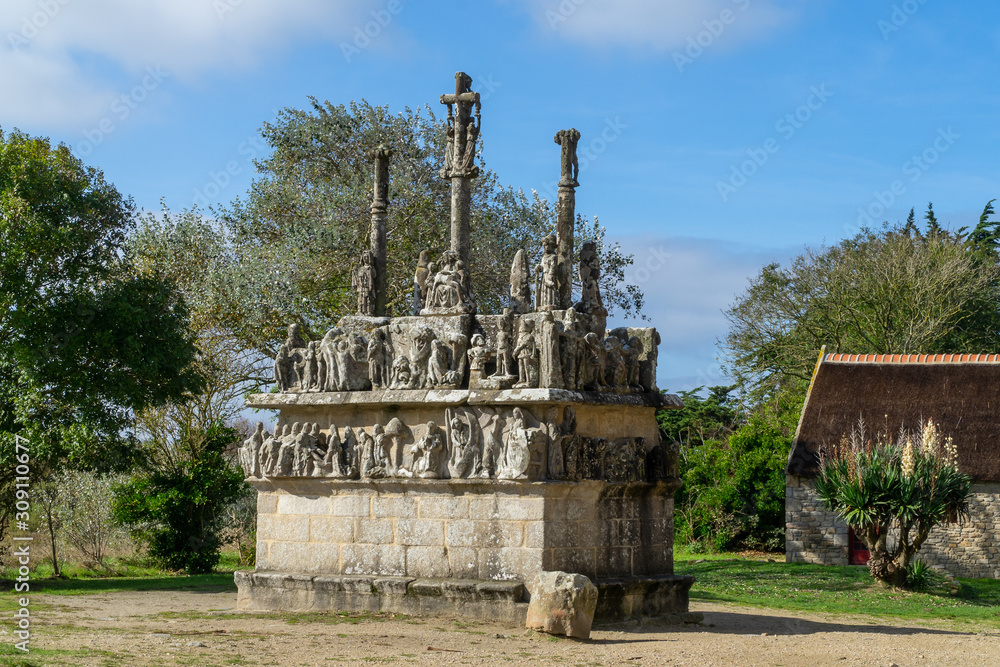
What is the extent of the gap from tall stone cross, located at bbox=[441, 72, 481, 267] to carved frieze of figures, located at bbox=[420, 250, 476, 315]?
531 mm

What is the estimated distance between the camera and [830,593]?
57.5 ft

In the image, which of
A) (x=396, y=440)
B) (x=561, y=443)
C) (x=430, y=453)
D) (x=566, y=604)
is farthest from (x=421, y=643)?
(x=396, y=440)

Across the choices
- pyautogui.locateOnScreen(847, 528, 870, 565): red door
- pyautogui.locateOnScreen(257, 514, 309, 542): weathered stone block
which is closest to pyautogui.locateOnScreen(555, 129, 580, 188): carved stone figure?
pyautogui.locateOnScreen(257, 514, 309, 542): weathered stone block

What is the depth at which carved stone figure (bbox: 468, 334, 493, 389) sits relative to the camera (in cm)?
1138

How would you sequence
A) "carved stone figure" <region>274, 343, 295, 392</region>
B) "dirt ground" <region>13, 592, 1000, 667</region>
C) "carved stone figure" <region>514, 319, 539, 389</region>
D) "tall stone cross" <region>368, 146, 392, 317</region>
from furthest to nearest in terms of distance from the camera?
"tall stone cross" <region>368, 146, 392, 317</region>, "carved stone figure" <region>274, 343, 295, 392</region>, "carved stone figure" <region>514, 319, 539, 389</region>, "dirt ground" <region>13, 592, 1000, 667</region>

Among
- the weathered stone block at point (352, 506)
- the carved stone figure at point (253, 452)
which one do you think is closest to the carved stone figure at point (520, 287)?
the weathered stone block at point (352, 506)

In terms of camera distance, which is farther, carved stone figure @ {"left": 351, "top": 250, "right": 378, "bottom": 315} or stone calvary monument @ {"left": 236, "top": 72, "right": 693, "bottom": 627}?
carved stone figure @ {"left": 351, "top": 250, "right": 378, "bottom": 315}

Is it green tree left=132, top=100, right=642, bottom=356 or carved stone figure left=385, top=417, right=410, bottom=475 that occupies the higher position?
green tree left=132, top=100, right=642, bottom=356

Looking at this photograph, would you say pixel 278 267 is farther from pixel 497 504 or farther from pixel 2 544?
pixel 497 504

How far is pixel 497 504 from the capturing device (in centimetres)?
1102

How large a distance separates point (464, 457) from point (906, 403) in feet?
48.8

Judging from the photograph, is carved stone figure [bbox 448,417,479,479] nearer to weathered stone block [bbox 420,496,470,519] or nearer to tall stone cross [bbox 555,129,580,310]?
weathered stone block [bbox 420,496,470,519]

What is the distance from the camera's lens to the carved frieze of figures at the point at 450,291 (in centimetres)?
1189

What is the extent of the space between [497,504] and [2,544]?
34.9 ft
